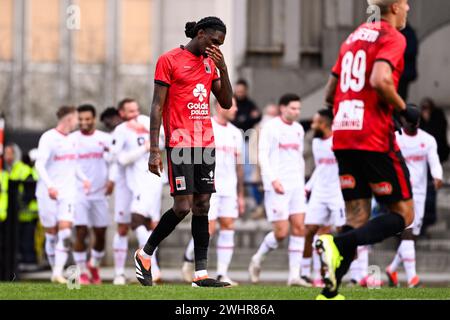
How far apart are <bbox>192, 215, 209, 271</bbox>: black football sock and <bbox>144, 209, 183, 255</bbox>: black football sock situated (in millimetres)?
180

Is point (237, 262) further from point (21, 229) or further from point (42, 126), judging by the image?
point (42, 126)

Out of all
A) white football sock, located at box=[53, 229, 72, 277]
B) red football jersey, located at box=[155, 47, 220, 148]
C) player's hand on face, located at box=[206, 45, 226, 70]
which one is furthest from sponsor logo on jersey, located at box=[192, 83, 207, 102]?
white football sock, located at box=[53, 229, 72, 277]

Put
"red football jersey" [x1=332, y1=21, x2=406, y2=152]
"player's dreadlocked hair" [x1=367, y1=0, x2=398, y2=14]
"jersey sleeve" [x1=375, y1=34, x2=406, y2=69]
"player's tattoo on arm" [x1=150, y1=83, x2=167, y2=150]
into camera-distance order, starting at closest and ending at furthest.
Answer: "jersey sleeve" [x1=375, y1=34, x2=406, y2=69] → "red football jersey" [x1=332, y1=21, x2=406, y2=152] → "player's dreadlocked hair" [x1=367, y1=0, x2=398, y2=14] → "player's tattoo on arm" [x1=150, y1=83, x2=167, y2=150]

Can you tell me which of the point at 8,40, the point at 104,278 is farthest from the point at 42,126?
the point at 104,278

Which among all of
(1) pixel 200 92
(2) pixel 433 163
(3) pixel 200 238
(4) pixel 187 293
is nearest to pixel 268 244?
(2) pixel 433 163

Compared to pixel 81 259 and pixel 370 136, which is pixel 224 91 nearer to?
pixel 370 136

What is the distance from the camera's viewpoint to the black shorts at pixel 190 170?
1251cm

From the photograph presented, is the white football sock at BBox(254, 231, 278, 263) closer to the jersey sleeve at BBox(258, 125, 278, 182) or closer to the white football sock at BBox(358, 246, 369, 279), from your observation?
the jersey sleeve at BBox(258, 125, 278, 182)

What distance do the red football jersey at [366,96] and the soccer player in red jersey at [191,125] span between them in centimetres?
194

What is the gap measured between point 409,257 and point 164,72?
632 cm

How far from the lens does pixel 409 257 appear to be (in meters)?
17.7

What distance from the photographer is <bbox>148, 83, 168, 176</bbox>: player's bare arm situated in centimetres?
1227

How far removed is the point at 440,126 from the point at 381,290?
10070 millimetres
